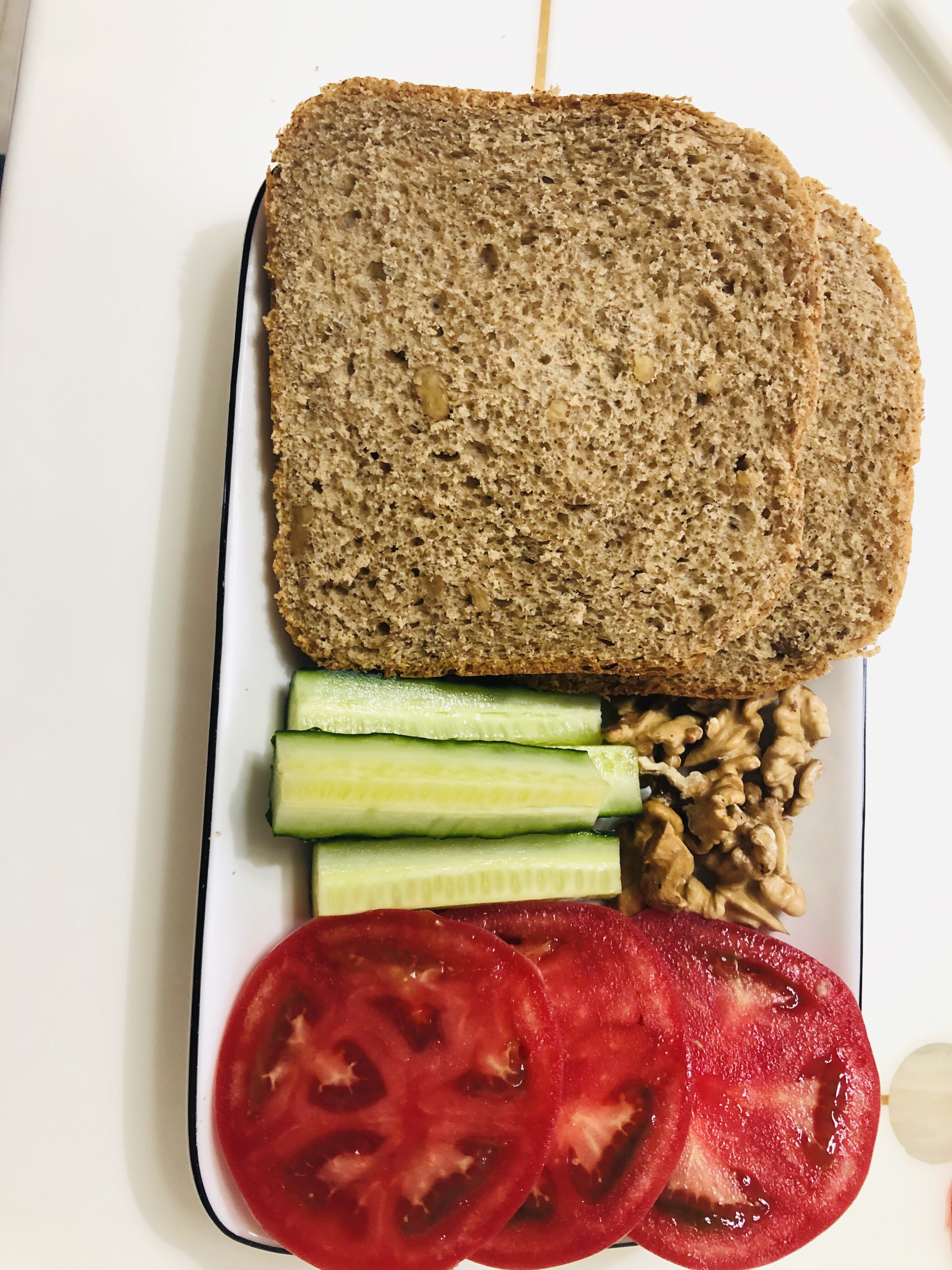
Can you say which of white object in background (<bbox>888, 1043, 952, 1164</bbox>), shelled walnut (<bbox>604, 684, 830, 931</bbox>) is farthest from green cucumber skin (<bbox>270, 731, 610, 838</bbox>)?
white object in background (<bbox>888, 1043, 952, 1164</bbox>)

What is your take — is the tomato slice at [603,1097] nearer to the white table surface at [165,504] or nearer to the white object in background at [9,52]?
the white table surface at [165,504]

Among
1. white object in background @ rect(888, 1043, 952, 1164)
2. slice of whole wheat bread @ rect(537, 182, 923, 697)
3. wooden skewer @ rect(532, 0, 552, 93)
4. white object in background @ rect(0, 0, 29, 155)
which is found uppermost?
wooden skewer @ rect(532, 0, 552, 93)

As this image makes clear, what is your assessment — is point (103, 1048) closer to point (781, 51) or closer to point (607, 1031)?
point (607, 1031)

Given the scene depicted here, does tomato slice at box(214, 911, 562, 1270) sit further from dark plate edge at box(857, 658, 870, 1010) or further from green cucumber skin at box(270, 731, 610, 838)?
dark plate edge at box(857, 658, 870, 1010)

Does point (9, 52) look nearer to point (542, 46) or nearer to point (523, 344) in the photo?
point (542, 46)

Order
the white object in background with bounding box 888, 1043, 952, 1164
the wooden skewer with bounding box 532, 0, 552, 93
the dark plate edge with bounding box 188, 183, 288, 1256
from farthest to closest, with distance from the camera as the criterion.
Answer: the wooden skewer with bounding box 532, 0, 552, 93 < the white object in background with bounding box 888, 1043, 952, 1164 < the dark plate edge with bounding box 188, 183, 288, 1256

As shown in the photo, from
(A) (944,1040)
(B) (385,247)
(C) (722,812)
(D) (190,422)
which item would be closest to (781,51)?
(B) (385,247)

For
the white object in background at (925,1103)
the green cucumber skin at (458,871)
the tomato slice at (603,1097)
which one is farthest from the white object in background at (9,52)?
the white object in background at (925,1103)
